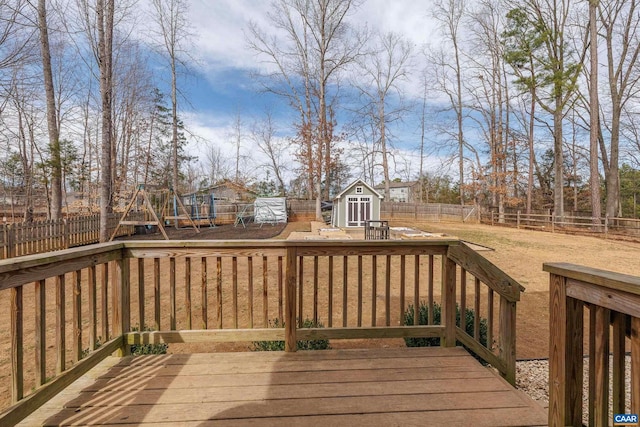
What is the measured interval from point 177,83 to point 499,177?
2266 centimetres

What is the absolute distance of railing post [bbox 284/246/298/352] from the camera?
2479mm

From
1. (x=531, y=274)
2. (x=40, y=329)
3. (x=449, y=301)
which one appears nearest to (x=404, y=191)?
(x=531, y=274)

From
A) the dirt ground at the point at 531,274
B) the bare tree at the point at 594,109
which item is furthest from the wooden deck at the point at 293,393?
the bare tree at the point at 594,109

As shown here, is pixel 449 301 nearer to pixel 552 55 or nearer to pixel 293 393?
pixel 293 393

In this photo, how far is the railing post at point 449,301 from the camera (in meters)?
2.56

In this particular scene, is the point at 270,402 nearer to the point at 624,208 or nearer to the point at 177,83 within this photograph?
the point at 177,83

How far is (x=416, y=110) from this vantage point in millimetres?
26984

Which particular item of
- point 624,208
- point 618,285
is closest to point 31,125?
point 618,285

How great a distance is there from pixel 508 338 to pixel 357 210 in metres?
14.2

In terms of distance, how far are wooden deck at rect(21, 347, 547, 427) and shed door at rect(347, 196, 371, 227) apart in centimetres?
1392

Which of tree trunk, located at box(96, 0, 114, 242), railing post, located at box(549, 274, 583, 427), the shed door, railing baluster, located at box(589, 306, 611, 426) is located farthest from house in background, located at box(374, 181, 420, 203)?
railing baluster, located at box(589, 306, 611, 426)

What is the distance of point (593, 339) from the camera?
4.12 ft

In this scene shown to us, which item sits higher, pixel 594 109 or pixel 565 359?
pixel 594 109

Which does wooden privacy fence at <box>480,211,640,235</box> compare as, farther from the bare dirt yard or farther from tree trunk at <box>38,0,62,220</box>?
tree trunk at <box>38,0,62,220</box>
